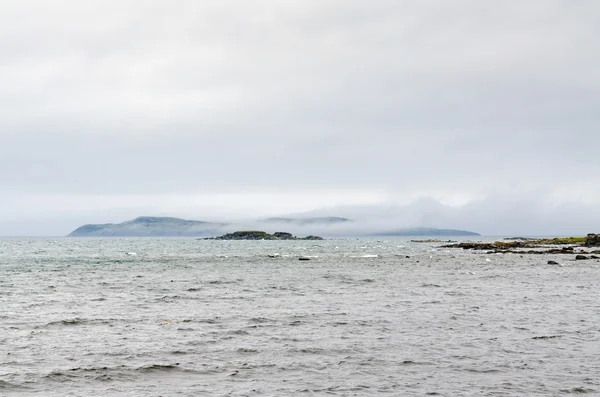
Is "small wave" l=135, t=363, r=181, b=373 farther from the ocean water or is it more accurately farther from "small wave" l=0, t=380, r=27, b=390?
"small wave" l=0, t=380, r=27, b=390

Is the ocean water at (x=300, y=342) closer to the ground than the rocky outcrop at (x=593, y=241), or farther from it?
closer to the ground

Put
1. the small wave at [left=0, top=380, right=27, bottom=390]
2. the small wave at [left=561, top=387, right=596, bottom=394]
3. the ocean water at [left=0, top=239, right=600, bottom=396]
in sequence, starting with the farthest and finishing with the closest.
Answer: the ocean water at [left=0, top=239, right=600, bottom=396] < the small wave at [left=0, top=380, right=27, bottom=390] < the small wave at [left=561, top=387, right=596, bottom=394]

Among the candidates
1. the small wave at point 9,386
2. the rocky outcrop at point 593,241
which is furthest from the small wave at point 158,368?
the rocky outcrop at point 593,241

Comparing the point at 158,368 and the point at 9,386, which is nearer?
the point at 9,386

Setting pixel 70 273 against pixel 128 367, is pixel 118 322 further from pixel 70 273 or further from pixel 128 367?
pixel 70 273

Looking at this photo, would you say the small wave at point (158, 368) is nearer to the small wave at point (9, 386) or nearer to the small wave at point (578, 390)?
the small wave at point (9, 386)

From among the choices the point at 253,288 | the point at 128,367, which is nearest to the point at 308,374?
the point at 128,367

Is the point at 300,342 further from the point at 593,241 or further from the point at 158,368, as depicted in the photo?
the point at 593,241

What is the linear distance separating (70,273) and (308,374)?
2080 inches

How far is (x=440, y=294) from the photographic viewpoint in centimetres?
4219

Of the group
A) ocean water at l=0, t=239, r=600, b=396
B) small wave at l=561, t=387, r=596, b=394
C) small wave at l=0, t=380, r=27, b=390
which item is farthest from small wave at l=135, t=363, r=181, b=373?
small wave at l=561, t=387, r=596, b=394

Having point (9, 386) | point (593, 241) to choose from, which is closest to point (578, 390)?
point (9, 386)

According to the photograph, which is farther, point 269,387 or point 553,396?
point 269,387

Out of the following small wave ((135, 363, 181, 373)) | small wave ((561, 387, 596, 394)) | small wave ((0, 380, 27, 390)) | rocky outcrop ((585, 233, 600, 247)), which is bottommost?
small wave ((0, 380, 27, 390))
